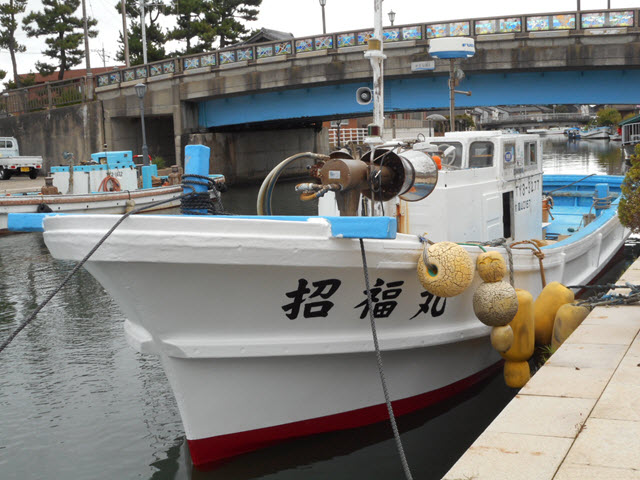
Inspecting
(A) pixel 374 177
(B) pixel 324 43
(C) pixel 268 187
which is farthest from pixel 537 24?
(C) pixel 268 187

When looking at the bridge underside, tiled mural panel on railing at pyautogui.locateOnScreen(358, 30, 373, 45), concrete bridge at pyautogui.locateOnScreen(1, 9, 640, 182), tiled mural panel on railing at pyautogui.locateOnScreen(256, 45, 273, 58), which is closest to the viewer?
concrete bridge at pyautogui.locateOnScreen(1, 9, 640, 182)

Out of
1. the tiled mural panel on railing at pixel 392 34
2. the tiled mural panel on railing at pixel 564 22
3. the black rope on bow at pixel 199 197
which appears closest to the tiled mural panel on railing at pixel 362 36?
the tiled mural panel on railing at pixel 392 34

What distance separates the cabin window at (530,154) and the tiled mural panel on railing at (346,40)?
2216 centimetres

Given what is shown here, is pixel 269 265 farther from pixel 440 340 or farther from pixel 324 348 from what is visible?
pixel 440 340

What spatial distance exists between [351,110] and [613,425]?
98.1ft

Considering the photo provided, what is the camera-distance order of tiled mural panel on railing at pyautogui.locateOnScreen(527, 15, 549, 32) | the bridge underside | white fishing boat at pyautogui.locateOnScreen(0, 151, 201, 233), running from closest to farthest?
white fishing boat at pyautogui.locateOnScreen(0, 151, 201, 233) < tiled mural panel on railing at pyautogui.locateOnScreen(527, 15, 549, 32) < the bridge underside

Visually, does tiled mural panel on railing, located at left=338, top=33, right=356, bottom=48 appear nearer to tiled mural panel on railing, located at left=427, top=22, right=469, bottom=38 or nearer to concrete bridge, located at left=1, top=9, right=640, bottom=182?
concrete bridge, located at left=1, top=9, right=640, bottom=182

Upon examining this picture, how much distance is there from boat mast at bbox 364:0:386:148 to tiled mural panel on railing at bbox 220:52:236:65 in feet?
85.2

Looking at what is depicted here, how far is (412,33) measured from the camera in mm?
29891

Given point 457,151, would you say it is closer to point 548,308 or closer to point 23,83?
point 548,308

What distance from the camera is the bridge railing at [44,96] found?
42750 millimetres

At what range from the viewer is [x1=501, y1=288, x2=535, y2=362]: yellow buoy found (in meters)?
7.45

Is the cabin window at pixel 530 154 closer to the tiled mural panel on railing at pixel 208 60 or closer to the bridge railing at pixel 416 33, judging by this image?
the bridge railing at pixel 416 33

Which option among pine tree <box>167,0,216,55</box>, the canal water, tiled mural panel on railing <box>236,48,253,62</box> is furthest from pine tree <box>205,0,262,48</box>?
the canal water
